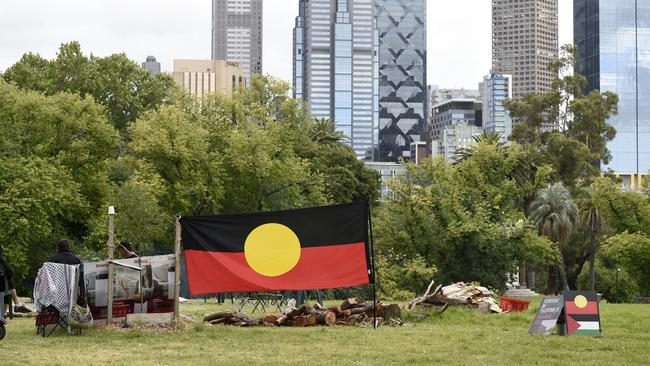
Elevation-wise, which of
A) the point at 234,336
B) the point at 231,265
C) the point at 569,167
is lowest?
the point at 234,336

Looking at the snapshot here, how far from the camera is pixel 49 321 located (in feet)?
52.7

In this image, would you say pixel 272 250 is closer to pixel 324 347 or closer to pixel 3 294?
pixel 324 347

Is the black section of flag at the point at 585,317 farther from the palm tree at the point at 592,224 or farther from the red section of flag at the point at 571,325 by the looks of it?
the palm tree at the point at 592,224

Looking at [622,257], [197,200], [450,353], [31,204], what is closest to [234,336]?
[450,353]

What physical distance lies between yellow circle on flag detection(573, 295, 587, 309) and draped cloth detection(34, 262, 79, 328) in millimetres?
8072

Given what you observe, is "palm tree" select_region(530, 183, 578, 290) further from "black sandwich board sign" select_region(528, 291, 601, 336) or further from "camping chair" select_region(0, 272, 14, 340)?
"camping chair" select_region(0, 272, 14, 340)

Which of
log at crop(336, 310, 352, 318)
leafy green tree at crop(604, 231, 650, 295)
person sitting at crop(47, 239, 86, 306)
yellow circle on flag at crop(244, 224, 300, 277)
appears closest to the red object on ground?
log at crop(336, 310, 352, 318)

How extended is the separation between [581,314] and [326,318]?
188 inches

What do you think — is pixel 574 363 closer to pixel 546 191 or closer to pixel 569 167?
pixel 546 191

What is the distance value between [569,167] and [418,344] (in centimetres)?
6298

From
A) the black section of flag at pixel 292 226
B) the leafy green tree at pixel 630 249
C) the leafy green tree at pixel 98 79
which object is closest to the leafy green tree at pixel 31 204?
the leafy green tree at pixel 98 79

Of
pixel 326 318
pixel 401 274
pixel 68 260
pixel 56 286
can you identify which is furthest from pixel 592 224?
pixel 56 286

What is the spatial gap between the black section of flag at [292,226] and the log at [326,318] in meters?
1.93

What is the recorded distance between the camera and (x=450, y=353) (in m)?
13.5
